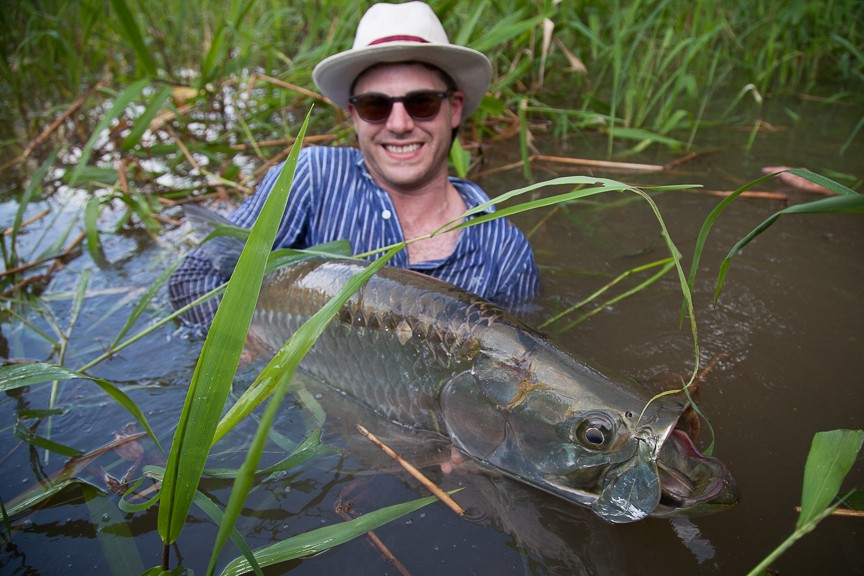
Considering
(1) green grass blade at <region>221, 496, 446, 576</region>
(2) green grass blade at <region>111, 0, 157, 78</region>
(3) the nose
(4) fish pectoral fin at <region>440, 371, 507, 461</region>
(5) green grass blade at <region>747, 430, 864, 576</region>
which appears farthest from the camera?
(2) green grass blade at <region>111, 0, 157, 78</region>

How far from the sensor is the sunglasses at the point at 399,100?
99.3 inches

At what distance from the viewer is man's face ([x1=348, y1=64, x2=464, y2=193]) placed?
2.55 metres

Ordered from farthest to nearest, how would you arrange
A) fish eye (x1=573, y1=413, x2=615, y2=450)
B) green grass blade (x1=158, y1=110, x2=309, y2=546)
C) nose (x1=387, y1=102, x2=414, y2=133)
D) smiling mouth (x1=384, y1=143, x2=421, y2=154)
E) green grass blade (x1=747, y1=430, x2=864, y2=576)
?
smiling mouth (x1=384, y1=143, x2=421, y2=154) → nose (x1=387, y1=102, x2=414, y2=133) → fish eye (x1=573, y1=413, x2=615, y2=450) → green grass blade (x1=158, y1=110, x2=309, y2=546) → green grass blade (x1=747, y1=430, x2=864, y2=576)

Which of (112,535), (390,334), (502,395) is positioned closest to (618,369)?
(502,395)

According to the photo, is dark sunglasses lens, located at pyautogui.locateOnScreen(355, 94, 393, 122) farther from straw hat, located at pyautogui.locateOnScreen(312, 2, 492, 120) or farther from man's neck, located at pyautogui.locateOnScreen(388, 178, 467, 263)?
man's neck, located at pyautogui.locateOnScreen(388, 178, 467, 263)

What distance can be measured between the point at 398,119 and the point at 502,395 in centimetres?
146

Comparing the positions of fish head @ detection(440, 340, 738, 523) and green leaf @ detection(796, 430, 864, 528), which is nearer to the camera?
green leaf @ detection(796, 430, 864, 528)

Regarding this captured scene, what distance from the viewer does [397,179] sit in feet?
8.68

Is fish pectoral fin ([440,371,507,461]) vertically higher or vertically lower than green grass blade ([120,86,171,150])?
lower

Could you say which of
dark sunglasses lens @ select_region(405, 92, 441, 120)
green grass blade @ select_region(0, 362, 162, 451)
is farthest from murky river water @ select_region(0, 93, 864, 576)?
dark sunglasses lens @ select_region(405, 92, 441, 120)

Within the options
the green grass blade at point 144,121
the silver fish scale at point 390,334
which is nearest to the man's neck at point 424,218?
the silver fish scale at point 390,334

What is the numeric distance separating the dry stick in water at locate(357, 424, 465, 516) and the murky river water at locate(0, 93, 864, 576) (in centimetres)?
3

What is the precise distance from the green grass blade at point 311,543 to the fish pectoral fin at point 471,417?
1.25 feet

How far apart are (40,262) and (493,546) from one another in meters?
2.93
